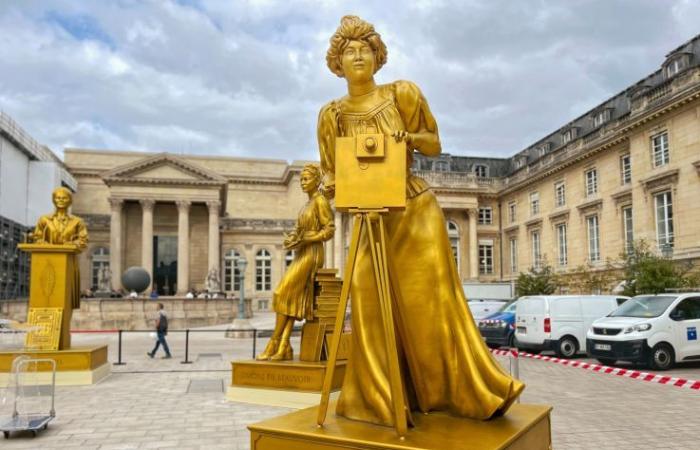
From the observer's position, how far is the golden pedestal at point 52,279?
10.4 m

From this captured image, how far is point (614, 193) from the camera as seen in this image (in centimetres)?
3300

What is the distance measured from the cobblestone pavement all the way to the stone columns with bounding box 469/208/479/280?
128ft

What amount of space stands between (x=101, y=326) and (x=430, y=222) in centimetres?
2942

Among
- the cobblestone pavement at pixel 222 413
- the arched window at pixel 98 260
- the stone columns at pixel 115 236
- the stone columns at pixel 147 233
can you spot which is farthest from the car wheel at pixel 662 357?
the arched window at pixel 98 260

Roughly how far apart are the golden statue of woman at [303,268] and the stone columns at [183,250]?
1803 inches

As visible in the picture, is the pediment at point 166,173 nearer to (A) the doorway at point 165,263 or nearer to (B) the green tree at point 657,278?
(A) the doorway at point 165,263

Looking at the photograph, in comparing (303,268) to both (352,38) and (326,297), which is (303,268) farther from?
(352,38)

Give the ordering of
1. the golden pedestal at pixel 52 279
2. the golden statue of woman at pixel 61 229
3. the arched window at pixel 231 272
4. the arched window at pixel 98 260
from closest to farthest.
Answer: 1. the golden pedestal at pixel 52 279
2. the golden statue of woman at pixel 61 229
3. the arched window at pixel 231 272
4. the arched window at pixel 98 260

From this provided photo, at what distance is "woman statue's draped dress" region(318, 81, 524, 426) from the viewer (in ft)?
12.4

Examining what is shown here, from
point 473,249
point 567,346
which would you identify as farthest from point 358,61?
point 473,249

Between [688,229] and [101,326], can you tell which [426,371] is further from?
[101,326]

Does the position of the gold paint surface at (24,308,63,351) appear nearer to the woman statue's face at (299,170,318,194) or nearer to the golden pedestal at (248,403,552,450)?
the woman statue's face at (299,170,318,194)

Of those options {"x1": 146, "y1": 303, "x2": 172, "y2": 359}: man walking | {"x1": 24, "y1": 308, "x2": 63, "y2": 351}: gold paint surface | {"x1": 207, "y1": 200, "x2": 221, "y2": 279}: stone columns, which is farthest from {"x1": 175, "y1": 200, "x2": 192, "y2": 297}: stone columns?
{"x1": 24, "y1": 308, "x2": 63, "y2": 351}: gold paint surface

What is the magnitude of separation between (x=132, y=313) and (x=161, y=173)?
2430 centimetres
